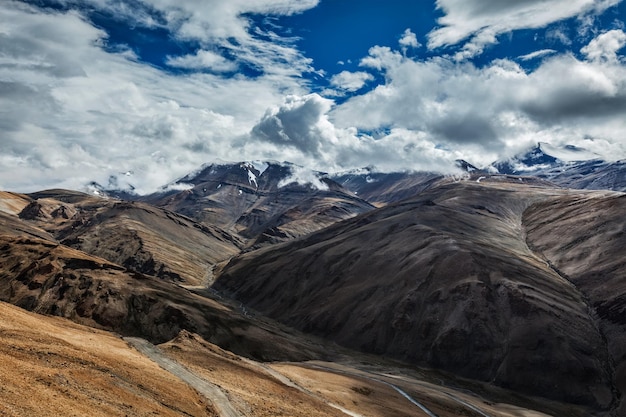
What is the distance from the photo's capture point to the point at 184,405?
4744 cm

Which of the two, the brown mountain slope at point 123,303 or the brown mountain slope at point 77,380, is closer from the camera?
the brown mountain slope at point 77,380

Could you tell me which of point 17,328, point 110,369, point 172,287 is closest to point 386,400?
point 110,369

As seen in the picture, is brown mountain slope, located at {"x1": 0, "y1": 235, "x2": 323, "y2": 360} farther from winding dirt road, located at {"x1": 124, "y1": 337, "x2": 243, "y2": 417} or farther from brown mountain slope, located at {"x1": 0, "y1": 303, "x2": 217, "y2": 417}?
brown mountain slope, located at {"x1": 0, "y1": 303, "x2": 217, "y2": 417}

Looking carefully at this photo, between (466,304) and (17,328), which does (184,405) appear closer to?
(17,328)

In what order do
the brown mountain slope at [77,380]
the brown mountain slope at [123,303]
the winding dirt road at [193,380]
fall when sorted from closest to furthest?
the brown mountain slope at [77,380] < the winding dirt road at [193,380] < the brown mountain slope at [123,303]

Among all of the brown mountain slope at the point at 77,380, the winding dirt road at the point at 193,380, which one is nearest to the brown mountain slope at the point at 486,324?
the winding dirt road at the point at 193,380

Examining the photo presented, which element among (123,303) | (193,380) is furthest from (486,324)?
(193,380)

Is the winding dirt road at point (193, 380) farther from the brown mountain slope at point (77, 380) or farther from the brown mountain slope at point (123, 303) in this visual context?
the brown mountain slope at point (123, 303)

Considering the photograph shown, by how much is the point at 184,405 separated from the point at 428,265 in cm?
15814

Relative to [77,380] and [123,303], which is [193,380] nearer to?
[77,380]

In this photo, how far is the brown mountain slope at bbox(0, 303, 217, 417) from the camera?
120 ft

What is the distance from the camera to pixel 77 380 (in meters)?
43.4

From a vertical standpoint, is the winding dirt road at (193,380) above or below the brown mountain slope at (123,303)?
above

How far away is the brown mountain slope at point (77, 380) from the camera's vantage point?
36.7m
